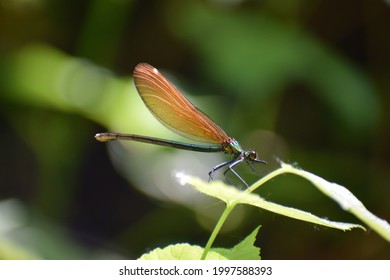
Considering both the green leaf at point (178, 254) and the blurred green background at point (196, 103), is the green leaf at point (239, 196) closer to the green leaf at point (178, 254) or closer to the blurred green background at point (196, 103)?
the green leaf at point (178, 254)

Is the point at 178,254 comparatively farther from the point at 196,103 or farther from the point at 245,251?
the point at 196,103

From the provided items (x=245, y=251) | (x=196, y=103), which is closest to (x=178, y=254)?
(x=245, y=251)

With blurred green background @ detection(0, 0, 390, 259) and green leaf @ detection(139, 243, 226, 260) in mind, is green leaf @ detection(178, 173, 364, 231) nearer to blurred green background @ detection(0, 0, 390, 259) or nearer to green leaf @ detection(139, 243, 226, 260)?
green leaf @ detection(139, 243, 226, 260)

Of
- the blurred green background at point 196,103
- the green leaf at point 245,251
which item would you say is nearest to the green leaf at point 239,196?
the green leaf at point 245,251

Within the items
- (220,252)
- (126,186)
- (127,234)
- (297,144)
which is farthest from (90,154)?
(220,252)

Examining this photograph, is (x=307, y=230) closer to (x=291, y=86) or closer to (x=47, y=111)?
(x=291, y=86)

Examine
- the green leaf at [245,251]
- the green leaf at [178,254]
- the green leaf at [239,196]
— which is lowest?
the green leaf at [178,254]
